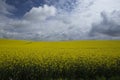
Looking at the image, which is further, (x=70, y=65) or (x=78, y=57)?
(x=78, y=57)

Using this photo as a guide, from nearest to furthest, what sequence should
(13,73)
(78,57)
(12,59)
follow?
(13,73), (12,59), (78,57)

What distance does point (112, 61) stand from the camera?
44.0ft

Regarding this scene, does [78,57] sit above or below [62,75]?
above

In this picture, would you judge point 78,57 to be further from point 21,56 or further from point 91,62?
point 21,56

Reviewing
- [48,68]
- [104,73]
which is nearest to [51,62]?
[48,68]

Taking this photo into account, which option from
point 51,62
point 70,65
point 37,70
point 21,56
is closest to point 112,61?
point 70,65

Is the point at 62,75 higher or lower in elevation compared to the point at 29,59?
lower

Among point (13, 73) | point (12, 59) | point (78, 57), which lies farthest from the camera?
point (78, 57)

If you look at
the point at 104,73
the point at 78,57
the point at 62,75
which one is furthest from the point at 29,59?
the point at 104,73

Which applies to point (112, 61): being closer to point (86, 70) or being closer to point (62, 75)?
point (86, 70)

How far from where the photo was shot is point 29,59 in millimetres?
12789

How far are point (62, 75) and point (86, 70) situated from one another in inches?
53.4

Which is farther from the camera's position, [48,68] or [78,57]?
[78,57]

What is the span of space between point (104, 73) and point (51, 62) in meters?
3.02
